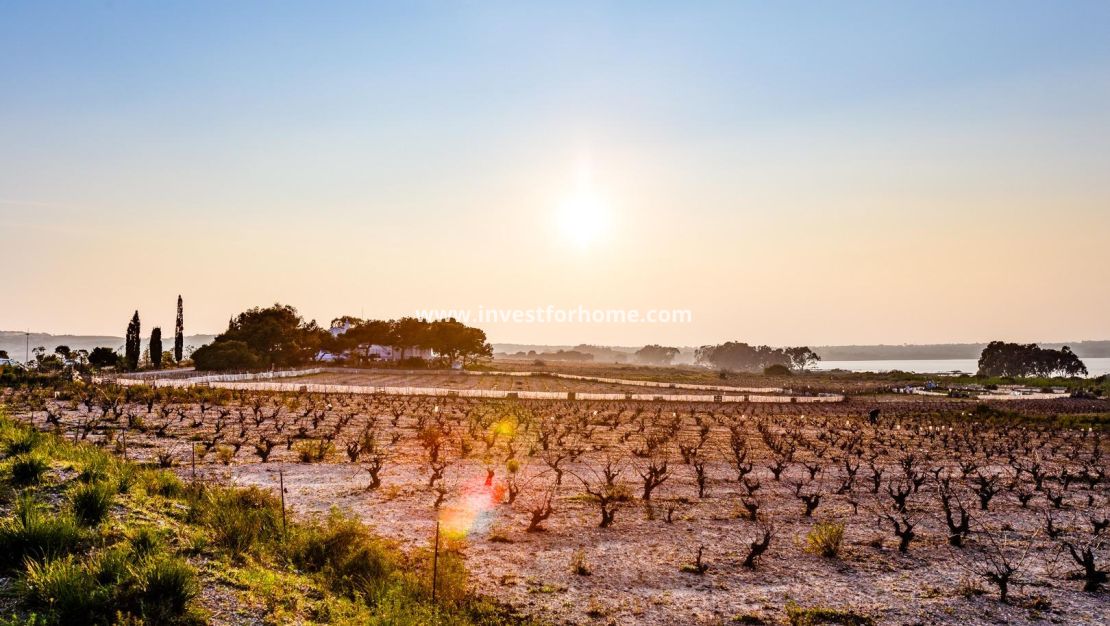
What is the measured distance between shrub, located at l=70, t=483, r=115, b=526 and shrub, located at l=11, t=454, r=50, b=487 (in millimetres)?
1359

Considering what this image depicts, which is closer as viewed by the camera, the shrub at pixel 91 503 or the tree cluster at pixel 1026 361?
the shrub at pixel 91 503

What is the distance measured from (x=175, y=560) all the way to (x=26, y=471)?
4.92 metres

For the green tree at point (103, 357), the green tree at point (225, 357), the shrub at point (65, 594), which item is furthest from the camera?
the green tree at point (225, 357)

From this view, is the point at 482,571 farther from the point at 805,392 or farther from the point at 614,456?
the point at 805,392

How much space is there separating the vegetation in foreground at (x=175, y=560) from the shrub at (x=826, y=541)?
7.79 meters

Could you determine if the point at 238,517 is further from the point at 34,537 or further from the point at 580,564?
the point at 580,564

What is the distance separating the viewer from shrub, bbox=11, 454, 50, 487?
11.9 meters

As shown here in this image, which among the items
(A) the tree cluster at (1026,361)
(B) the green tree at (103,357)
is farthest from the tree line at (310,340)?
(A) the tree cluster at (1026,361)

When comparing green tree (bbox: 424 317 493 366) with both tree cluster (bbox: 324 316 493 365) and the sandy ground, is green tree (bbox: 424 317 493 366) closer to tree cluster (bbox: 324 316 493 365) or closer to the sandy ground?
tree cluster (bbox: 324 316 493 365)

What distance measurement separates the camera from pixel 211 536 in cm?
1151

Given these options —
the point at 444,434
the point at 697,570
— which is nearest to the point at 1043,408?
the point at 444,434

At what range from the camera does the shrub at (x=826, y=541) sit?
50.5 feet

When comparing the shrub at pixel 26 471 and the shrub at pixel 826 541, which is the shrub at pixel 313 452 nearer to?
the shrub at pixel 26 471

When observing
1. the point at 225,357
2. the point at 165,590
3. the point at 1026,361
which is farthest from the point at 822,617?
the point at 1026,361
